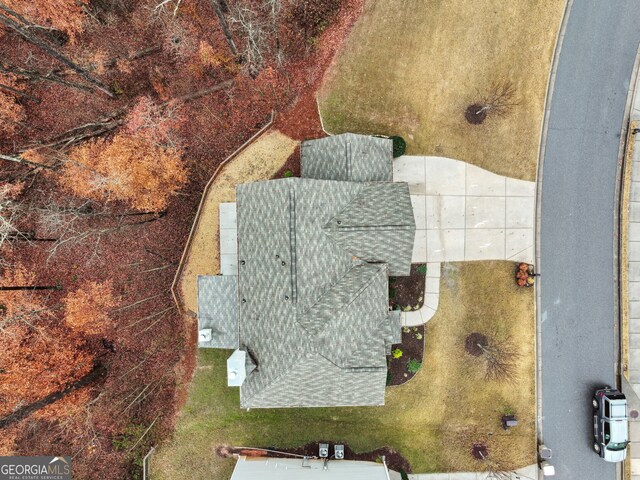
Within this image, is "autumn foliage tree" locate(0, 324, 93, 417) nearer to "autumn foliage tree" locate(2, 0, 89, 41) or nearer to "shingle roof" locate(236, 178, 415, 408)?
"shingle roof" locate(236, 178, 415, 408)

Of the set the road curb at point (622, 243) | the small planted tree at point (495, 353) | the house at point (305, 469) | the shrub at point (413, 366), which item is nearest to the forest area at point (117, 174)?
the house at point (305, 469)

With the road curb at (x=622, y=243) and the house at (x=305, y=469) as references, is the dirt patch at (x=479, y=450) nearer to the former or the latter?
the house at (x=305, y=469)

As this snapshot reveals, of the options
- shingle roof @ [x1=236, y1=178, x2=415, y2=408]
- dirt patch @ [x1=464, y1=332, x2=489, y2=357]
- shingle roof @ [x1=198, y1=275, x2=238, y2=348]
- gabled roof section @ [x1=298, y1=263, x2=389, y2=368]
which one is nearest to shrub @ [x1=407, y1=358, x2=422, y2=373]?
dirt patch @ [x1=464, y1=332, x2=489, y2=357]

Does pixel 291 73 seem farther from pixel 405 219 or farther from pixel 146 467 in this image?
pixel 146 467

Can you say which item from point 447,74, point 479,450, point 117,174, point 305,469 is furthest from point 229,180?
point 479,450

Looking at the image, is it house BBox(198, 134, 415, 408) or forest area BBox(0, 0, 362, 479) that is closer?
house BBox(198, 134, 415, 408)

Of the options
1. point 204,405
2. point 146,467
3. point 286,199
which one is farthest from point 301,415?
point 286,199

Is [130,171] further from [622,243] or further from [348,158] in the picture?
[622,243]
